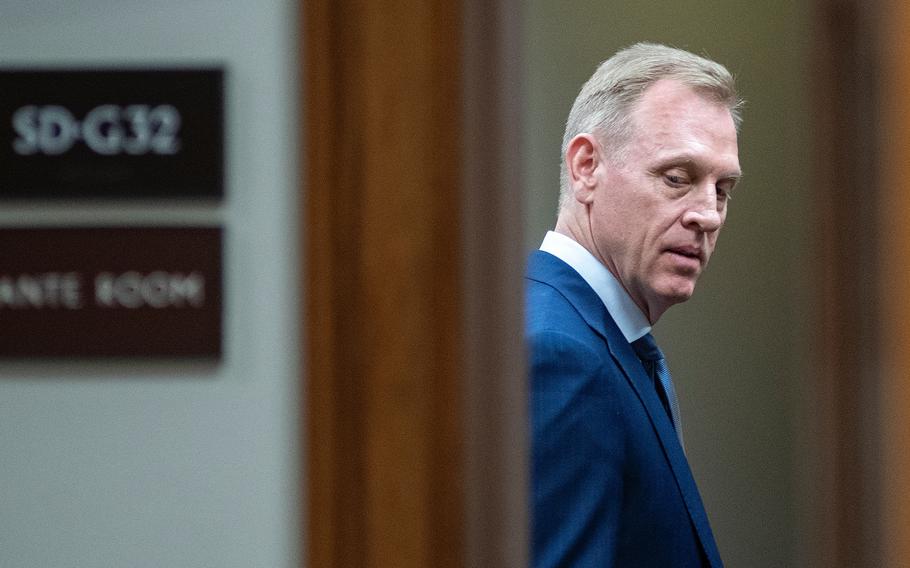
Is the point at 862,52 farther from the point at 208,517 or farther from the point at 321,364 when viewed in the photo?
the point at 208,517

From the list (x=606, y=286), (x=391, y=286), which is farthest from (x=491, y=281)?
(x=606, y=286)

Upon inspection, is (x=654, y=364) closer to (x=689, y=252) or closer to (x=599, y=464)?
(x=689, y=252)

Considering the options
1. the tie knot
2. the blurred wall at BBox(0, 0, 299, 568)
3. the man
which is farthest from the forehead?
the blurred wall at BBox(0, 0, 299, 568)

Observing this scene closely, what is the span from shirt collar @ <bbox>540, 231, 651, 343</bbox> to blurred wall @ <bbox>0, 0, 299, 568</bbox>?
962 millimetres

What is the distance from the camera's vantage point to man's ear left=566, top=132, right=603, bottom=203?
1883 millimetres

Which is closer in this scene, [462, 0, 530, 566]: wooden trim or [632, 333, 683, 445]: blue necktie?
[462, 0, 530, 566]: wooden trim

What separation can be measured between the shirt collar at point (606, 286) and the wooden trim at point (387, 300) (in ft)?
3.07

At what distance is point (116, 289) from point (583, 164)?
1144 mm

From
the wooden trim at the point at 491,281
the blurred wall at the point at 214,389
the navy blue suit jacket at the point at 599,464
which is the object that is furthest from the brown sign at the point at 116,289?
the navy blue suit jacket at the point at 599,464

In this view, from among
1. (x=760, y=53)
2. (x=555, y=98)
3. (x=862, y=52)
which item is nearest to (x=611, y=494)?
(x=862, y=52)

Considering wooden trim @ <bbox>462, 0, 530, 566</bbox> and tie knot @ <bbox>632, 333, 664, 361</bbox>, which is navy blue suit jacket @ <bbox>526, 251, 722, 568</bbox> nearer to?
tie knot @ <bbox>632, 333, 664, 361</bbox>

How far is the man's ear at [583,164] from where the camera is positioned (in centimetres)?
188

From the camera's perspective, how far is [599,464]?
1.49 m

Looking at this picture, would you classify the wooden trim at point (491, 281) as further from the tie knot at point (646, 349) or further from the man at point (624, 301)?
the tie knot at point (646, 349)
